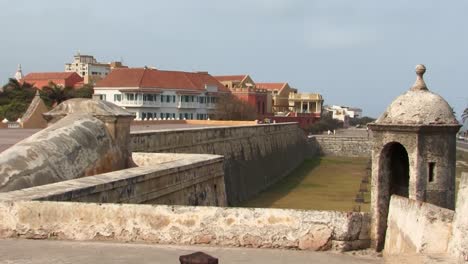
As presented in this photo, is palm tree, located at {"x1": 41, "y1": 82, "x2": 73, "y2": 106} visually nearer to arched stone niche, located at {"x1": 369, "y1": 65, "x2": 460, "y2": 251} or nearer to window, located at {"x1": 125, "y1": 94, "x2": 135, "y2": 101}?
window, located at {"x1": 125, "y1": 94, "x2": 135, "y2": 101}

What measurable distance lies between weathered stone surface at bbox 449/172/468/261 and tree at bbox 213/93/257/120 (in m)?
56.7

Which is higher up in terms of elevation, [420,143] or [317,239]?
[420,143]

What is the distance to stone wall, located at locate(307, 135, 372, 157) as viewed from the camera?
208 ft

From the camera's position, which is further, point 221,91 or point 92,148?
point 221,91

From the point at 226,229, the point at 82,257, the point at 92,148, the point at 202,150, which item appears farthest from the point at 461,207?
the point at 202,150

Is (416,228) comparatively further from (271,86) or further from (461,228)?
(271,86)

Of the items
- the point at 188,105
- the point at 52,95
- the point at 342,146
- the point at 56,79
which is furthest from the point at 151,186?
the point at 56,79

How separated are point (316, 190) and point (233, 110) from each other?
31.7 metres

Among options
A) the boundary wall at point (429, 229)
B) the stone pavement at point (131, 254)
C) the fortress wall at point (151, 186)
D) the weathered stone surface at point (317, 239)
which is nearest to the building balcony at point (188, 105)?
the fortress wall at point (151, 186)

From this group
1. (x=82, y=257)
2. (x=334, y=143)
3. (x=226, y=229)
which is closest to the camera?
(x=82, y=257)

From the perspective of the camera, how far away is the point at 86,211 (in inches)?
251

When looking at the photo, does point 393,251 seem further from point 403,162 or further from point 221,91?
point 221,91

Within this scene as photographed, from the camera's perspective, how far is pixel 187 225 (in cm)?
620

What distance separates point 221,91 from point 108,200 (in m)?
61.1
